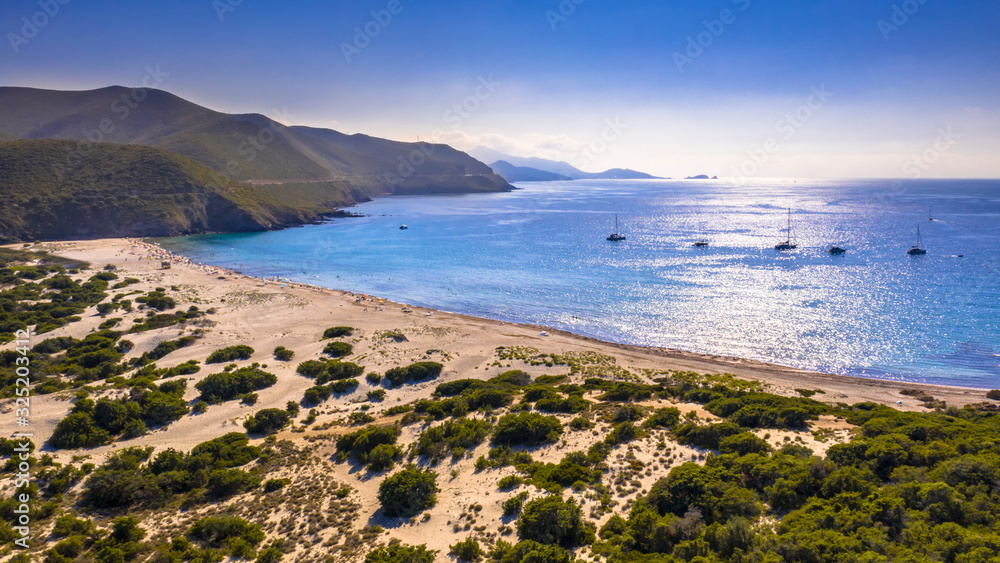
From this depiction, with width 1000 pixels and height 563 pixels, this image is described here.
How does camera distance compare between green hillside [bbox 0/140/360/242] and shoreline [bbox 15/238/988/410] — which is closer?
shoreline [bbox 15/238/988/410]

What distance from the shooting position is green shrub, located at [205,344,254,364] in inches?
1245

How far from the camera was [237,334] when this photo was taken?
38219mm

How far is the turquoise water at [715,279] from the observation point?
133 ft

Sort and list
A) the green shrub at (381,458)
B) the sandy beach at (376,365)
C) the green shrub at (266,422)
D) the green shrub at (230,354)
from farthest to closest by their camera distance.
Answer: the green shrub at (230,354)
the green shrub at (266,422)
the green shrub at (381,458)
the sandy beach at (376,365)

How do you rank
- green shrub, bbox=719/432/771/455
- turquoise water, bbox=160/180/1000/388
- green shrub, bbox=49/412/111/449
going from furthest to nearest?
1. turquoise water, bbox=160/180/1000/388
2. green shrub, bbox=49/412/111/449
3. green shrub, bbox=719/432/771/455

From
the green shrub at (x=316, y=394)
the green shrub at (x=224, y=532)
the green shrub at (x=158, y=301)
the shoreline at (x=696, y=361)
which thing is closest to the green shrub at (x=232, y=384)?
the green shrub at (x=316, y=394)

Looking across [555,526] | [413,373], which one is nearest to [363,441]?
[555,526]

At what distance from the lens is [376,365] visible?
1275 inches

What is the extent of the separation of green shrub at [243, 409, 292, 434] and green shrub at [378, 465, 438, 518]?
9698 mm

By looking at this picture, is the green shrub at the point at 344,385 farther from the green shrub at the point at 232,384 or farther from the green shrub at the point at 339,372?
the green shrub at the point at 232,384

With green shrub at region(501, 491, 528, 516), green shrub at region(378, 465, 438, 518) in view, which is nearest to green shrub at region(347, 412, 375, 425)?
green shrub at region(378, 465, 438, 518)

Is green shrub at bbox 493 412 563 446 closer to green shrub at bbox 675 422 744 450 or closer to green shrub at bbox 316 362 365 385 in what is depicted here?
green shrub at bbox 675 422 744 450

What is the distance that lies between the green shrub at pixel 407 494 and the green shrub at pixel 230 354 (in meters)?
22.3

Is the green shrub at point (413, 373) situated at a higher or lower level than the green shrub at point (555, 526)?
lower
